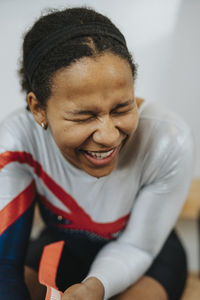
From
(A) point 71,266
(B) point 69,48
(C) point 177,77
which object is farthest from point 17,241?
(C) point 177,77

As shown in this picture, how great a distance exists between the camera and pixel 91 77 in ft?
1.59

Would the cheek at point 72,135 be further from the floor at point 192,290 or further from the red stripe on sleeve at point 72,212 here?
the floor at point 192,290

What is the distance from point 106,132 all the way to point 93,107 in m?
0.04

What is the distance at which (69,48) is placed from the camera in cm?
49

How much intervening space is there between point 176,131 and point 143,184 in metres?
0.13

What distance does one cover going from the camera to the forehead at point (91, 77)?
49 cm

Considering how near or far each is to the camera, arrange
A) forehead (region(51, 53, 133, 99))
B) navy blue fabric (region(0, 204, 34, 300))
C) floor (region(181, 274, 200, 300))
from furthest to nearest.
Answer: floor (region(181, 274, 200, 300)), navy blue fabric (region(0, 204, 34, 300)), forehead (region(51, 53, 133, 99))

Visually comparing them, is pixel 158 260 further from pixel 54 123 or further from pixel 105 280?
pixel 54 123

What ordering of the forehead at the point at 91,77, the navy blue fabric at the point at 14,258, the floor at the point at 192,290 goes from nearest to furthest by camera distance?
1. the forehead at the point at 91,77
2. the navy blue fabric at the point at 14,258
3. the floor at the point at 192,290

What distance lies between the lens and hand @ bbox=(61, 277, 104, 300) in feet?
1.78

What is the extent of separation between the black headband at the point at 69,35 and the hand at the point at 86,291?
350 millimetres

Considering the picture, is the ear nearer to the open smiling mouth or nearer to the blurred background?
the open smiling mouth

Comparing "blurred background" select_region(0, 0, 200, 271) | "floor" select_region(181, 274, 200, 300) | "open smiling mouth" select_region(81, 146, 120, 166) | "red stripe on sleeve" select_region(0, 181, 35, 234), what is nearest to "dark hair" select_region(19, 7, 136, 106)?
"open smiling mouth" select_region(81, 146, 120, 166)

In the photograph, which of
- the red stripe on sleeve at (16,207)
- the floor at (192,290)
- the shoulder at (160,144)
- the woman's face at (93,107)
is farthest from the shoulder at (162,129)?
the floor at (192,290)
